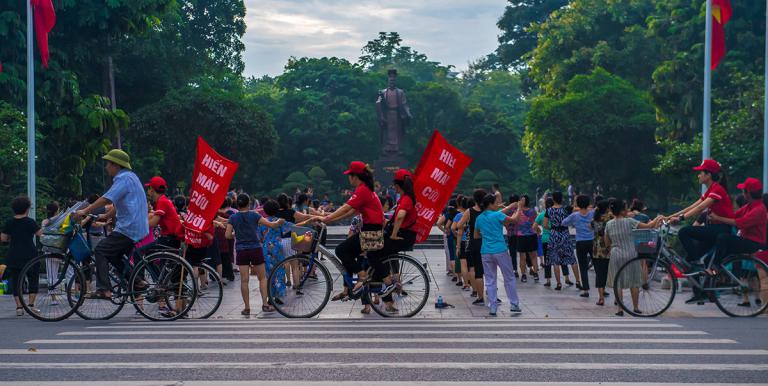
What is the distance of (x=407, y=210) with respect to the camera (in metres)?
12.6

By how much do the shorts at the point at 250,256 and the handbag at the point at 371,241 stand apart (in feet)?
5.99

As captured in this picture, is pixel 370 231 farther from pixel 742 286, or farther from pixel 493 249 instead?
pixel 742 286

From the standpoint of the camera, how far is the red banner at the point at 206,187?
545 inches

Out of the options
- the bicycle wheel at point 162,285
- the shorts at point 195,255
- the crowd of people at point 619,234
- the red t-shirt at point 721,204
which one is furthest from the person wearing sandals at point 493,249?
the shorts at point 195,255

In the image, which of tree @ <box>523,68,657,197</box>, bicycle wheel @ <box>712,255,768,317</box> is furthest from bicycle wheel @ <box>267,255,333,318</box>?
tree @ <box>523,68,657,197</box>

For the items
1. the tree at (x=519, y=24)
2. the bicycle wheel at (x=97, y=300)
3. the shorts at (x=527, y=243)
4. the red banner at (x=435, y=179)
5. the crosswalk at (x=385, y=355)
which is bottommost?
the crosswalk at (x=385, y=355)

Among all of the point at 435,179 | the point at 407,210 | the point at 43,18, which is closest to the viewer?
the point at 407,210

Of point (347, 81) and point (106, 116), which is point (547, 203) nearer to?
point (106, 116)

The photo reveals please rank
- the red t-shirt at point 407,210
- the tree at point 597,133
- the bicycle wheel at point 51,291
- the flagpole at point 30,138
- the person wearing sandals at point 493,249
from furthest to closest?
the tree at point 597,133 < the flagpole at point 30,138 < the person wearing sandals at point 493,249 < the red t-shirt at point 407,210 < the bicycle wheel at point 51,291

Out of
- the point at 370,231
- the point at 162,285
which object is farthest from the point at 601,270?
the point at 162,285

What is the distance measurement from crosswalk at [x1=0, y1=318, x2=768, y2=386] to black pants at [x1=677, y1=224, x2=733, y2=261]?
2.22 m

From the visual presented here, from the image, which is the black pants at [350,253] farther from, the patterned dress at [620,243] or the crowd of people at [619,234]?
the patterned dress at [620,243]

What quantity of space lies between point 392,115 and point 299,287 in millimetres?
36389

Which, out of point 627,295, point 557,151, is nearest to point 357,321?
point 627,295
